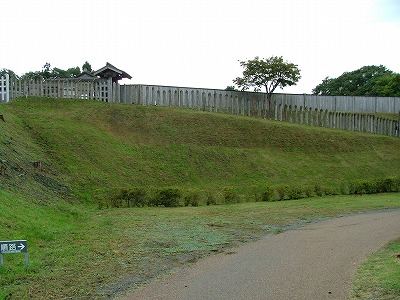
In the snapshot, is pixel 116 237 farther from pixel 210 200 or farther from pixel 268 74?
pixel 268 74

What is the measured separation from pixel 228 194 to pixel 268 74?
19251 millimetres

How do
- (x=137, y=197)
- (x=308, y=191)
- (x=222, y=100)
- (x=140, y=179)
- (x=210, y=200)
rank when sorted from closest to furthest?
(x=137, y=197) → (x=210, y=200) → (x=140, y=179) → (x=308, y=191) → (x=222, y=100)

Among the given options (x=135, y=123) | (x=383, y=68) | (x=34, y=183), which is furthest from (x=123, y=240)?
(x=383, y=68)

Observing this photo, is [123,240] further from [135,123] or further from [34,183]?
[135,123]

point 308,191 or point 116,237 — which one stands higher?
point 116,237

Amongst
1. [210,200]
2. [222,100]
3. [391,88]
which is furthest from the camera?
[391,88]

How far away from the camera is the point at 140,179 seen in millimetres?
21641

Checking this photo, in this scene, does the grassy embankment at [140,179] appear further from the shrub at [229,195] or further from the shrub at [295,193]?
the shrub at [295,193]

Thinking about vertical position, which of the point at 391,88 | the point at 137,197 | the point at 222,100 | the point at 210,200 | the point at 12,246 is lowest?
the point at 210,200

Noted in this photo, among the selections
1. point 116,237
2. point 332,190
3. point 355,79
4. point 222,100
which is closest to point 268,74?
point 222,100

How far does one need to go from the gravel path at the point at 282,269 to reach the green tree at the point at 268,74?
25.4m

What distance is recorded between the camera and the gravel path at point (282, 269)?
7652 millimetres

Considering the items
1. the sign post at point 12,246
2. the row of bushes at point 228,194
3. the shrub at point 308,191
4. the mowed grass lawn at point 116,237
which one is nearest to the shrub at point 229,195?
the row of bushes at point 228,194

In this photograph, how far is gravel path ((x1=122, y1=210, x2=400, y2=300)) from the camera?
7.65m
